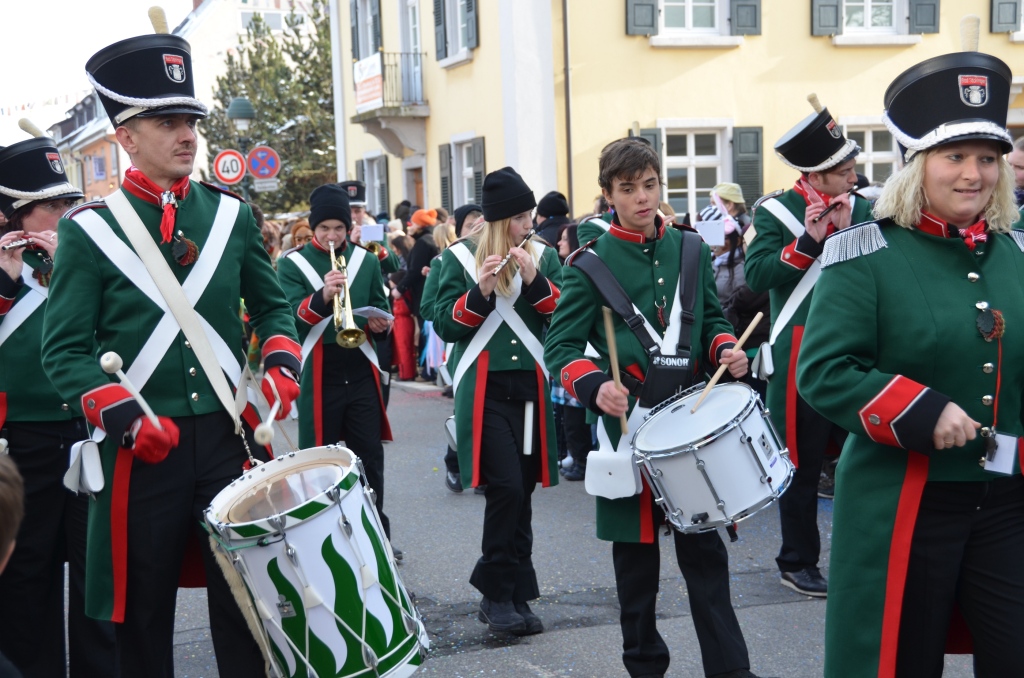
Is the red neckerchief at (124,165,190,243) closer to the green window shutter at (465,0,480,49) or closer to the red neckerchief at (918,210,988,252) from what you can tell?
the red neckerchief at (918,210,988,252)

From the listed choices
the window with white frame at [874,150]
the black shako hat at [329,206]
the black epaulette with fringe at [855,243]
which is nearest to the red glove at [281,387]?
the black epaulette with fringe at [855,243]

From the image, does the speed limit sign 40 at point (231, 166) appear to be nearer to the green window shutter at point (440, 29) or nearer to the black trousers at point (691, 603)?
the green window shutter at point (440, 29)

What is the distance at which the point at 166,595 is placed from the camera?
150 inches

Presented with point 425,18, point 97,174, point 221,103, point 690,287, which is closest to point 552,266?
point 690,287

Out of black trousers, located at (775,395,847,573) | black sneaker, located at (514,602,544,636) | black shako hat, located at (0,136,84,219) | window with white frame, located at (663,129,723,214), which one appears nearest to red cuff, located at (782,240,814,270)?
black trousers, located at (775,395,847,573)

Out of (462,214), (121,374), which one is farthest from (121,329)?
(462,214)

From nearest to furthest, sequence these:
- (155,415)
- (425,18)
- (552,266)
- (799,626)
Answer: (155,415), (799,626), (552,266), (425,18)

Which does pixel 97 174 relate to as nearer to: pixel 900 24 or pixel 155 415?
pixel 900 24

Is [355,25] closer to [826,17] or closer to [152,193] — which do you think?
[826,17]

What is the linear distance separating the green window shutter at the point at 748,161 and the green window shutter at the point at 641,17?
1.91 meters

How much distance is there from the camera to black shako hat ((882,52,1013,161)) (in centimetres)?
310

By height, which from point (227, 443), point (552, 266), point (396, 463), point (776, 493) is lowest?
point (396, 463)

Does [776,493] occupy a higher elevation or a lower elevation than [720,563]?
higher

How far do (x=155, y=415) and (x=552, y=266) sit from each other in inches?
104
